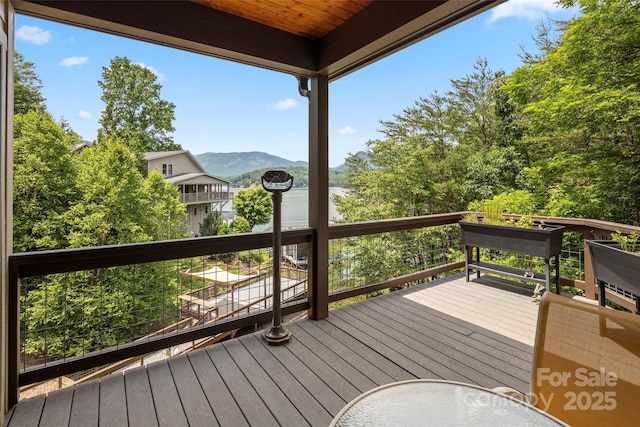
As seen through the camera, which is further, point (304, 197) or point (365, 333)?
point (304, 197)

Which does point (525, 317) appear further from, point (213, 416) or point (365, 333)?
point (213, 416)

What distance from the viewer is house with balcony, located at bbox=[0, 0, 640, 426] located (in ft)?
5.89

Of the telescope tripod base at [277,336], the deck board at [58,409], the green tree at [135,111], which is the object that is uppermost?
the green tree at [135,111]

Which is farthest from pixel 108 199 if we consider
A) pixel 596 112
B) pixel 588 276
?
pixel 596 112

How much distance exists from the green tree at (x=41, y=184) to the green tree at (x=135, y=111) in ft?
5.90

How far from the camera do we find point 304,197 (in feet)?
10.6

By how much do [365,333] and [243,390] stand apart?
3.93ft

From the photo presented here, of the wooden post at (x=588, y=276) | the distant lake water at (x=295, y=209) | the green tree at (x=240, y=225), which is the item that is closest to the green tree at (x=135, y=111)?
the green tree at (x=240, y=225)

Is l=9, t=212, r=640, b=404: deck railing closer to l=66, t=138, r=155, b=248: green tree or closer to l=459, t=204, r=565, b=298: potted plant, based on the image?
l=459, t=204, r=565, b=298: potted plant

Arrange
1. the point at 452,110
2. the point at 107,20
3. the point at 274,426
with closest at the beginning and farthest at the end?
the point at 274,426
the point at 107,20
the point at 452,110

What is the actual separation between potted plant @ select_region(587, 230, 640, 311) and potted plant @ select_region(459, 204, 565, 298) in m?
0.58

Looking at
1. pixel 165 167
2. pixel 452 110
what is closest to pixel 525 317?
pixel 452 110

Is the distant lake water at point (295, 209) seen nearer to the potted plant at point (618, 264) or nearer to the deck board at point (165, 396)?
the deck board at point (165, 396)

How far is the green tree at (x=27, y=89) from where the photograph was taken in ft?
33.4
